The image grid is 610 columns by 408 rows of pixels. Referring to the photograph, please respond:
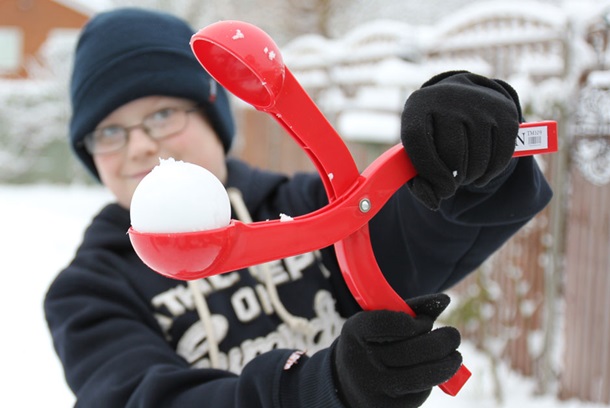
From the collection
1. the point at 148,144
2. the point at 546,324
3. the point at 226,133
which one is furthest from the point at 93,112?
the point at 546,324

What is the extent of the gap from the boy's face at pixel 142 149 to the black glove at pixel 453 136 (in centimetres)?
60

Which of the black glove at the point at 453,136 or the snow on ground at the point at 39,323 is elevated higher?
the black glove at the point at 453,136

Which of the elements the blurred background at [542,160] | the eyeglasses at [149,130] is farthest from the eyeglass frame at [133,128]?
the blurred background at [542,160]

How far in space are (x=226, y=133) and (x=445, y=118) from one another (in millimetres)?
764

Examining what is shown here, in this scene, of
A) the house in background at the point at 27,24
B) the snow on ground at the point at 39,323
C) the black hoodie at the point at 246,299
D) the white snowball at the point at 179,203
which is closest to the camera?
the white snowball at the point at 179,203

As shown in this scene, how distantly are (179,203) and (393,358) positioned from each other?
27 centimetres

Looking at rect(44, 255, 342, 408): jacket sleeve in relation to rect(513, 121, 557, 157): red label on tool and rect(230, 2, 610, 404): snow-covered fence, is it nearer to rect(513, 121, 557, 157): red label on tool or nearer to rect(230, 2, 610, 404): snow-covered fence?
rect(513, 121, 557, 157): red label on tool

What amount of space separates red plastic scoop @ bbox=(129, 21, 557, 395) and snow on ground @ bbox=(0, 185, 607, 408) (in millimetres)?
2188

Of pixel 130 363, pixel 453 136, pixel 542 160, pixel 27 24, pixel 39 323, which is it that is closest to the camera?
pixel 453 136

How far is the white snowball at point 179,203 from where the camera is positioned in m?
0.57

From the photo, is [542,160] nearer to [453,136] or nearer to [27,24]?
[453,136]

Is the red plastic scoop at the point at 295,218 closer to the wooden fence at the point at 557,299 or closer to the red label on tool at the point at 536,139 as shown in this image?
the red label on tool at the point at 536,139

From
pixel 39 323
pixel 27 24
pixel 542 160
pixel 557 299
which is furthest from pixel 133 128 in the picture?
pixel 27 24

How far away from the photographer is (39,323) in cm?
398
